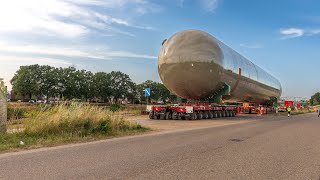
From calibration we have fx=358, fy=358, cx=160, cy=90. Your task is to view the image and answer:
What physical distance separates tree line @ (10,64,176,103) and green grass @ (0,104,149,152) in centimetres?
6191

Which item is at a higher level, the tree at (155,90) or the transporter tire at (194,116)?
the tree at (155,90)

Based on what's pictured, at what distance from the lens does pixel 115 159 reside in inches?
317

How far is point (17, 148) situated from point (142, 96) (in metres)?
107

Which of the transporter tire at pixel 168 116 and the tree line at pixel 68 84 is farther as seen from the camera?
the tree line at pixel 68 84

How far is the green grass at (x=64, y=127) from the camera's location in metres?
11.0

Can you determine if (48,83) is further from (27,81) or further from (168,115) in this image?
(168,115)

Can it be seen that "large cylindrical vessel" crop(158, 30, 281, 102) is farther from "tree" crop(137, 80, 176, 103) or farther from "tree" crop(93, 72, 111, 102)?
"tree" crop(137, 80, 176, 103)

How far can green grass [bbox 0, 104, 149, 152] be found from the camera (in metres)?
11.0

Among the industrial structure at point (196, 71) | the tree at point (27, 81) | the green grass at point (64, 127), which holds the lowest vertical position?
the green grass at point (64, 127)

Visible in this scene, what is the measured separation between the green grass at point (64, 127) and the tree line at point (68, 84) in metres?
61.9

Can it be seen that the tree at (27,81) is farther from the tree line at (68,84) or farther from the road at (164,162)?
the road at (164,162)

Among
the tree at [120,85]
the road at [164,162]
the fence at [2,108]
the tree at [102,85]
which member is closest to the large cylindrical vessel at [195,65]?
the road at [164,162]

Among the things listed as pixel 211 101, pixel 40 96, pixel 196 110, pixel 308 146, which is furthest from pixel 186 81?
pixel 40 96

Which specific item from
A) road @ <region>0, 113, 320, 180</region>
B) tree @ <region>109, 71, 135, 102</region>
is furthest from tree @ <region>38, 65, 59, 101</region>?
road @ <region>0, 113, 320, 180</region>
